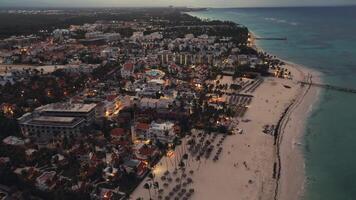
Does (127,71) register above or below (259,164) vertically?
above

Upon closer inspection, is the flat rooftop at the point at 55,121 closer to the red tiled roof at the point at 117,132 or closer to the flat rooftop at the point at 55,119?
the flat rooftop at the point at 55,119

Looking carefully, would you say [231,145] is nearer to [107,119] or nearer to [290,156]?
[290,156]

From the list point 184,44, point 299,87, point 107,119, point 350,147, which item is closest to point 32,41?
point 184,44

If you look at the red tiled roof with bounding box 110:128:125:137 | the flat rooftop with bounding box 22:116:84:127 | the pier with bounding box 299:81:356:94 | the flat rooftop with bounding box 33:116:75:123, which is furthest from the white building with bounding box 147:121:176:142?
the pier with bounding box 299:81:356:94

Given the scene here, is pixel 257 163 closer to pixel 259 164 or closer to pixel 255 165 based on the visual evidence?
pixel 259 164

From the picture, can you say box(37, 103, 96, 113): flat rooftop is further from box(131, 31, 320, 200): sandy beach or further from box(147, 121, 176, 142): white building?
box(131, 31, 320, 200): sandy beach

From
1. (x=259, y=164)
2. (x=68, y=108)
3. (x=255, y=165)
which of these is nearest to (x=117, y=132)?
(x=68, y=108)

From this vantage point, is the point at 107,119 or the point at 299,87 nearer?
the point at 107,119

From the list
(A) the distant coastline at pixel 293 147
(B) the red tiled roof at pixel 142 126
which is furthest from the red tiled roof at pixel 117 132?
(A) the distant coastline at pixel 293 147
